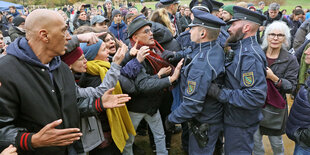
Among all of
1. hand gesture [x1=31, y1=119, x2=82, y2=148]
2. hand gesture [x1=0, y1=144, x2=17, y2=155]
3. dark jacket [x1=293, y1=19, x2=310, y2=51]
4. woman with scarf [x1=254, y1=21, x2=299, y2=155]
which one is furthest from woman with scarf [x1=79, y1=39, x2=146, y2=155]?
dark jacket [x1=293, y1=19, x2=310, y2=51]

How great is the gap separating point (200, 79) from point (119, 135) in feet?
3.87

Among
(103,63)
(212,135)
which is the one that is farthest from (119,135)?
(212,135)

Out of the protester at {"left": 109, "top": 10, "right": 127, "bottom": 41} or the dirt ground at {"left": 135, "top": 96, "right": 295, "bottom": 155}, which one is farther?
the protester at {"left": 109, "top": 10, "right": 127, "bottom": 41}

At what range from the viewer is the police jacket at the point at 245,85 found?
2.16 meters

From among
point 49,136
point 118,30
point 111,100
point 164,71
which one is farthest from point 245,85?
point 118,30

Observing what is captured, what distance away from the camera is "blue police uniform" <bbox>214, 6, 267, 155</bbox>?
2162 mm

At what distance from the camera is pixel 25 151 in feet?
5.33

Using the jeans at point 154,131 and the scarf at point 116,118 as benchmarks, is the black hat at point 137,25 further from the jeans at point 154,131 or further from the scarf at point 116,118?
the jeans at point 154,131

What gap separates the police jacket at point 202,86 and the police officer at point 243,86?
111 millimetres

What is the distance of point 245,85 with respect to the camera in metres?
2.19

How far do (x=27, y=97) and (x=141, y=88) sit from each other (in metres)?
1.37

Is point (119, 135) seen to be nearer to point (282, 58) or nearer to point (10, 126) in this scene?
Result: point (10, 126)

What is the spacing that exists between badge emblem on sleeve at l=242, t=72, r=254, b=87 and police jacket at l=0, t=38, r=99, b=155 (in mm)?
1712

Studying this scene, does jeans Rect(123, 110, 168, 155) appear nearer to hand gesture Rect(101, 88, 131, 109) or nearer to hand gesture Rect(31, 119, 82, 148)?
hand gesture Rect(101, 88, 131, 109)
